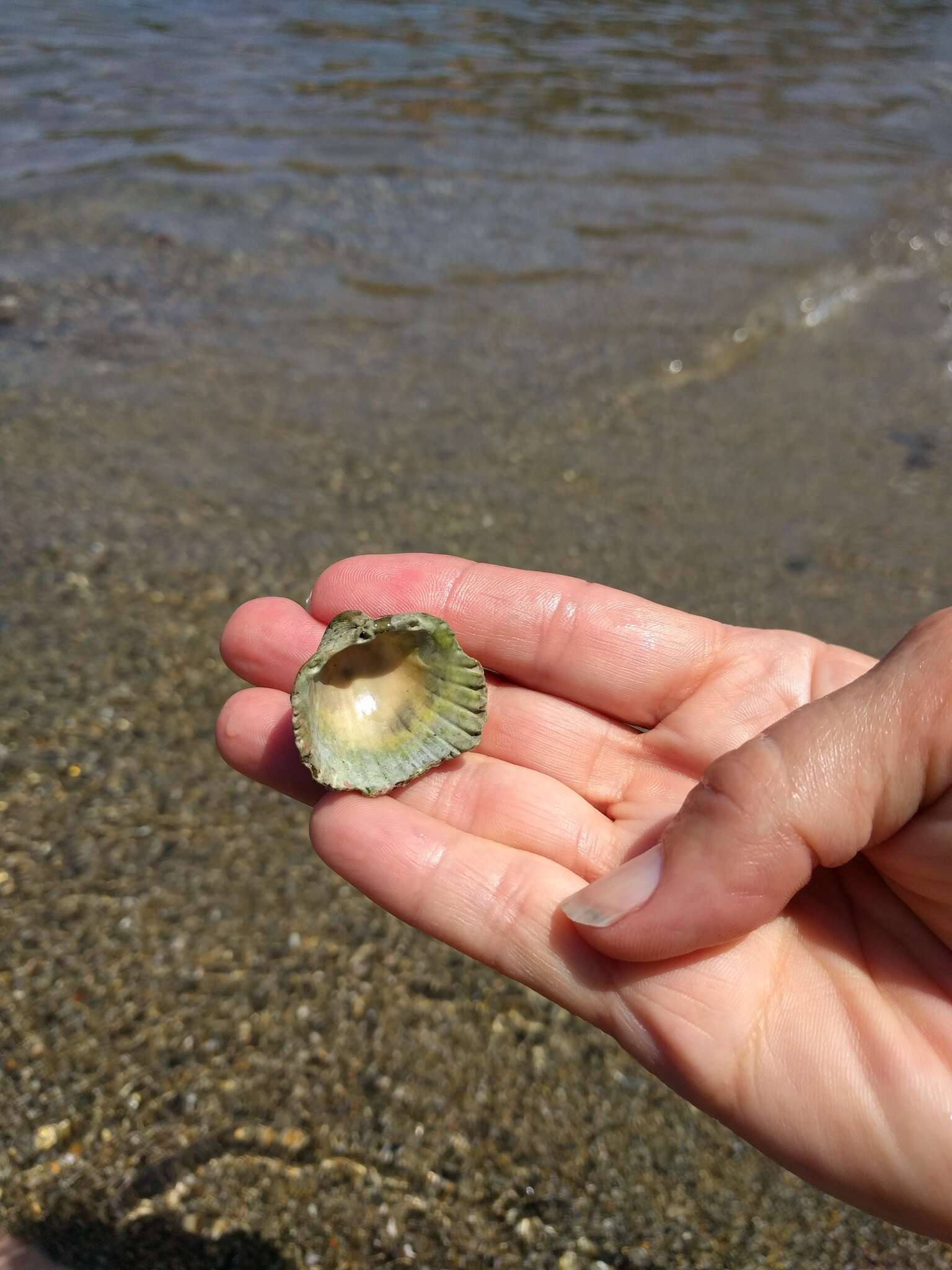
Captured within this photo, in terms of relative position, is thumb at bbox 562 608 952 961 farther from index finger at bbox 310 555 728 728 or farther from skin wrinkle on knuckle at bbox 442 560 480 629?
skin wrinkle on knuckle at bbox 442 560 480 629

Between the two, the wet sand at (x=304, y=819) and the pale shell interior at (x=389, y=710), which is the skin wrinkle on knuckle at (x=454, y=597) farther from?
the wet sand at (x=304, y=819)

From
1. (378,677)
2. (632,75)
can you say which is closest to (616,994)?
(378,677)

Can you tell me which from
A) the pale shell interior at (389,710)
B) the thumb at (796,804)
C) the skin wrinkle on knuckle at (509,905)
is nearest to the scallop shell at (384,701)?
the pale shell interior at (389,710)

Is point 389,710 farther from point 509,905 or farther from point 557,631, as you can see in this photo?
point 509,905

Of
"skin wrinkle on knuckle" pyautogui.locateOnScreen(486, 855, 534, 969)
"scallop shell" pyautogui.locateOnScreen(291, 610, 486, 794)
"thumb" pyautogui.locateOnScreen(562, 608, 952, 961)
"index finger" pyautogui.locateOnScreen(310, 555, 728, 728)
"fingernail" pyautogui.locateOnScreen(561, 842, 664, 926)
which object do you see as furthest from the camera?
"index finger" pyautogui.locateOnScreen(310, 555, 728, 728)

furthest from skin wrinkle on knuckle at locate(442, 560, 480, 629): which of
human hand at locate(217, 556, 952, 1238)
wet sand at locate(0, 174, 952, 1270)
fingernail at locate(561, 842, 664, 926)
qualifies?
wet sand at locate(0, 174, 952, 1270)

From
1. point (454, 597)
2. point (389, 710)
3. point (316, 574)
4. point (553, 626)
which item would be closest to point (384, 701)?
point (389, 710)

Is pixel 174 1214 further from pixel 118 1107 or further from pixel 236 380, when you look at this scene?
pixel 236 380
